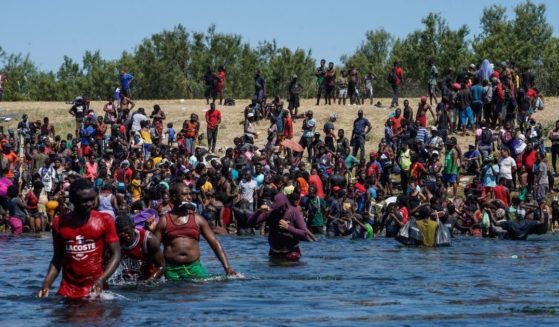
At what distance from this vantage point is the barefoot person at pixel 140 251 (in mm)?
13094

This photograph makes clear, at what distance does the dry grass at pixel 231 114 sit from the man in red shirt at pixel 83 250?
25.5 meters

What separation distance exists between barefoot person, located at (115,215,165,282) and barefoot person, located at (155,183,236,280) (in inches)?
15.9

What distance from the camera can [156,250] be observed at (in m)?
13.4

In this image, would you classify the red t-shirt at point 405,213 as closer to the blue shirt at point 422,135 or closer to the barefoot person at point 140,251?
the blue shirt at point 422,135

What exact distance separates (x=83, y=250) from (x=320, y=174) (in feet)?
56.9

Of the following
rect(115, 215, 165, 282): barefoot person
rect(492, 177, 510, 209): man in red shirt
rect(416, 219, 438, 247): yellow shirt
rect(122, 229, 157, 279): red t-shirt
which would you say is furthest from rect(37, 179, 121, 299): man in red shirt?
rect(492, 177, 510, 209): man in red shirt

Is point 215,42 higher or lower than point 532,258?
higher

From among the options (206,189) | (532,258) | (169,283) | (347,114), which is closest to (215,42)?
(347,114)

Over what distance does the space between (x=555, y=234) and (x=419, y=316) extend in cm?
1441

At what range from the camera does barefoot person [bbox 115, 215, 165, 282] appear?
516 inches

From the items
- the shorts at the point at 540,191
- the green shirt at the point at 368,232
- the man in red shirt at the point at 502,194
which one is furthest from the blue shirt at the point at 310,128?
the green shirt at the point at 368,232

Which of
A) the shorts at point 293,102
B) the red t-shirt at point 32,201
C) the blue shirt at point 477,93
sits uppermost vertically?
the blue shirt at point 477,93

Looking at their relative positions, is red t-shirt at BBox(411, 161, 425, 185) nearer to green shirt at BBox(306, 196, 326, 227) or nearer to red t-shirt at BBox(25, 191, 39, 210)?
green shirt at BBox(306, 196, 326, 227)

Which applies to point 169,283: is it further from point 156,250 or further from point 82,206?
point 82,206
